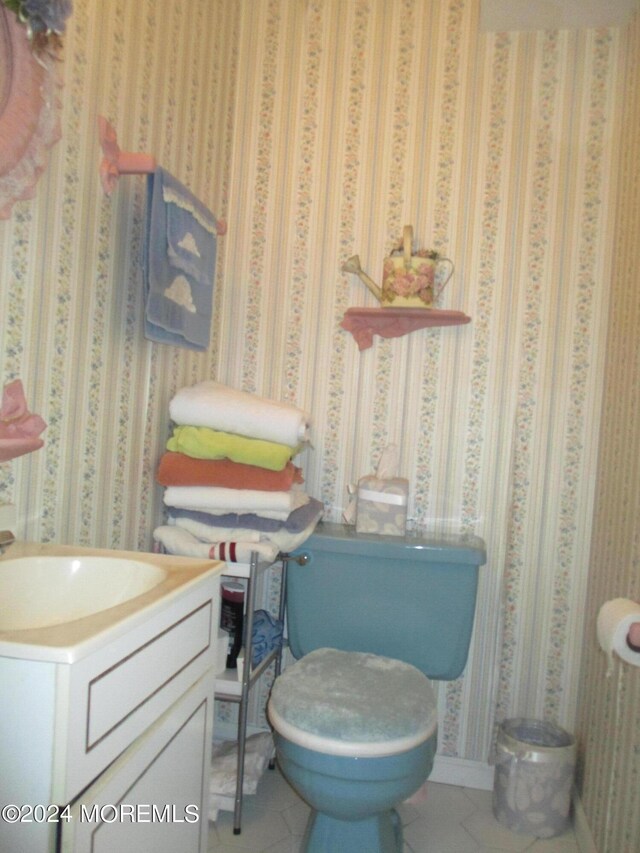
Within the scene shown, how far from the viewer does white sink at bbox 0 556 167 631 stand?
958 millimetres

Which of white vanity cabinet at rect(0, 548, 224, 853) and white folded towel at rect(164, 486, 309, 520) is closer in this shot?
white vanity cabinet at rect(0, 548, 224, 853)

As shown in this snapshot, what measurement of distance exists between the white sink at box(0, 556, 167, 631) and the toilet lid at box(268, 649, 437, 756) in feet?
1.67

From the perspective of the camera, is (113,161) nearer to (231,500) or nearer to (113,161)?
(113,161)

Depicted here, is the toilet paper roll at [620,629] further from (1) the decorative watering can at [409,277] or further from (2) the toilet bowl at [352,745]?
(1) the decorative watering can at [409,277]

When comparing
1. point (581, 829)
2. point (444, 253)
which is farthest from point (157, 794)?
point (444, 253)

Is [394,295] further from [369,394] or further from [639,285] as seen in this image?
[639,285]

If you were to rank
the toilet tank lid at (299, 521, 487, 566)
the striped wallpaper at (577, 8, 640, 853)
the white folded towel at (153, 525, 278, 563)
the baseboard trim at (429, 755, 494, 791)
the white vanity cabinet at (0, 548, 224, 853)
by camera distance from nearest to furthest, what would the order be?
the white vanity cabinet at (0, 548, 224, 853) < the striped wallpaper at (577, 8, 640, 853) < the white folded towel at (153, 525, 278, 563) < the toilet tank lid at (299, 521, 487, 566) < the baseboard trim at (429, 755, 494, 791)

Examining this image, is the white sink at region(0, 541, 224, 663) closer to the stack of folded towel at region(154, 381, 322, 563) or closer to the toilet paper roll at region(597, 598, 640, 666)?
the stack of folded towel at region(154, 381, 322, 563)

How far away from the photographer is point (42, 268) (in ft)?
3.73

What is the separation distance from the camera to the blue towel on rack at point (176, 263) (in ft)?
4.29

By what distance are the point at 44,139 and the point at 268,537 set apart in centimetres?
97

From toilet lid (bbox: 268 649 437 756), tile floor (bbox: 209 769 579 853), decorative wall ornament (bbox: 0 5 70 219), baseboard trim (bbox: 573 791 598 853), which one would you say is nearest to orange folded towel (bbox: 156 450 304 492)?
toilet lid (bbox: 268 649 437 756)

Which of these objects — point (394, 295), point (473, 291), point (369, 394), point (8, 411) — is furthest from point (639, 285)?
point (8, 411)

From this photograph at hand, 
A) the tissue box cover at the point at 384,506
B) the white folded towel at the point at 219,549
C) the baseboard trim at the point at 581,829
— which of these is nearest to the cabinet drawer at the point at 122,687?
the white folded towel at the point at 219,549
